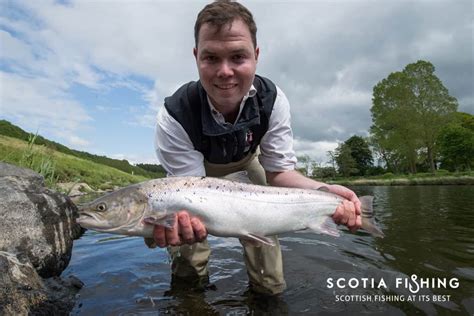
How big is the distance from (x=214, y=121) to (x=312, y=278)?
2.98 metres

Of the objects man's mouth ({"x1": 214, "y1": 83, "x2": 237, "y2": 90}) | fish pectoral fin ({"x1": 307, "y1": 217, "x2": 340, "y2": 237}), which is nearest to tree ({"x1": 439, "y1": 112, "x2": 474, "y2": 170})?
fish pectoral fin ({"x1": 307, "y1": 217, "x2": 340, "y2": 237})

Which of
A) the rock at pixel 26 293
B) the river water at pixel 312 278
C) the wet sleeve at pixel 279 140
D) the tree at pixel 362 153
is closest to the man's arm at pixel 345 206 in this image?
the wet sleeve at pixel 279 140

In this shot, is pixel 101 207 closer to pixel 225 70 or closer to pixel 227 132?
pixel 227 132

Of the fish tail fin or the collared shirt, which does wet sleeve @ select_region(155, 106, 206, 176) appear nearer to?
the collared shirt

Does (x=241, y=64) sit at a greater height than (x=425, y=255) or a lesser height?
greater

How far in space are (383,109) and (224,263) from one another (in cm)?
5069

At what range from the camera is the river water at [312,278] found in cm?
438

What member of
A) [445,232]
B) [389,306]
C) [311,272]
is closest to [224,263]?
[311,272]

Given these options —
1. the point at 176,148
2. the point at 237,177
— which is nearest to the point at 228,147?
the point at 176,148

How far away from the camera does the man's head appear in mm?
3959

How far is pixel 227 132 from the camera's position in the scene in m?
4.34

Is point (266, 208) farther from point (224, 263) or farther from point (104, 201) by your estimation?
point (224, 263)

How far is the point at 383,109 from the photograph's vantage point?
51.4 m

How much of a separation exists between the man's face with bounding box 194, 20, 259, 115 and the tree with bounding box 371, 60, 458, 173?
162 feet
